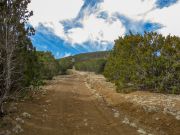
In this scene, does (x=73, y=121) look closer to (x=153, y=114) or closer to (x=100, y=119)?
(x=100, y=119)

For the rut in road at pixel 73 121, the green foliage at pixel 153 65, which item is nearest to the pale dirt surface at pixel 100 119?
the rut in road at pixel 73 121

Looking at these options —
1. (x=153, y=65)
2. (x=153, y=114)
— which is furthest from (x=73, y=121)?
(x=153, y=65)

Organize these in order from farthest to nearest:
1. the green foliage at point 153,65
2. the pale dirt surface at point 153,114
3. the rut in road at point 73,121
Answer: the green foliage at point 153,65
the pale dirt surface at point 153,114
the rut in road at point 73,121

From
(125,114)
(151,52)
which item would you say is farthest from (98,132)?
(151,52)

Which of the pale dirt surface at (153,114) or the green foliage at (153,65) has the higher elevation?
the green foliage at (153,65)

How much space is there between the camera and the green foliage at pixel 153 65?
35.1 m

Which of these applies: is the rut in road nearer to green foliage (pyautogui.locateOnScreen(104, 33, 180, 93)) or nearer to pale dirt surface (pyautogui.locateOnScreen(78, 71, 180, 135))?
pale dirt surface (pyautogui.locateOnScreen(78, 71, 180, 135))

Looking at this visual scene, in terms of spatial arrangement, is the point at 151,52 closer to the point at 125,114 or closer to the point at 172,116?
the point at 125,114

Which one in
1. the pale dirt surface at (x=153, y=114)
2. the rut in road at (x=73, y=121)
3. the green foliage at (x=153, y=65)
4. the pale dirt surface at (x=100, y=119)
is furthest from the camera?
the green foliage at (x=153, y=65)

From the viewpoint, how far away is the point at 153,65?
3616cm

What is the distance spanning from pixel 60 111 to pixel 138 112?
240 inches

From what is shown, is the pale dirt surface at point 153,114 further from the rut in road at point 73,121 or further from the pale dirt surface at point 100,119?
the rut in road at point 73,121

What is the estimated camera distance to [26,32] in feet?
74.1

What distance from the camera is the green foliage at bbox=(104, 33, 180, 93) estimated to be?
3509cm
